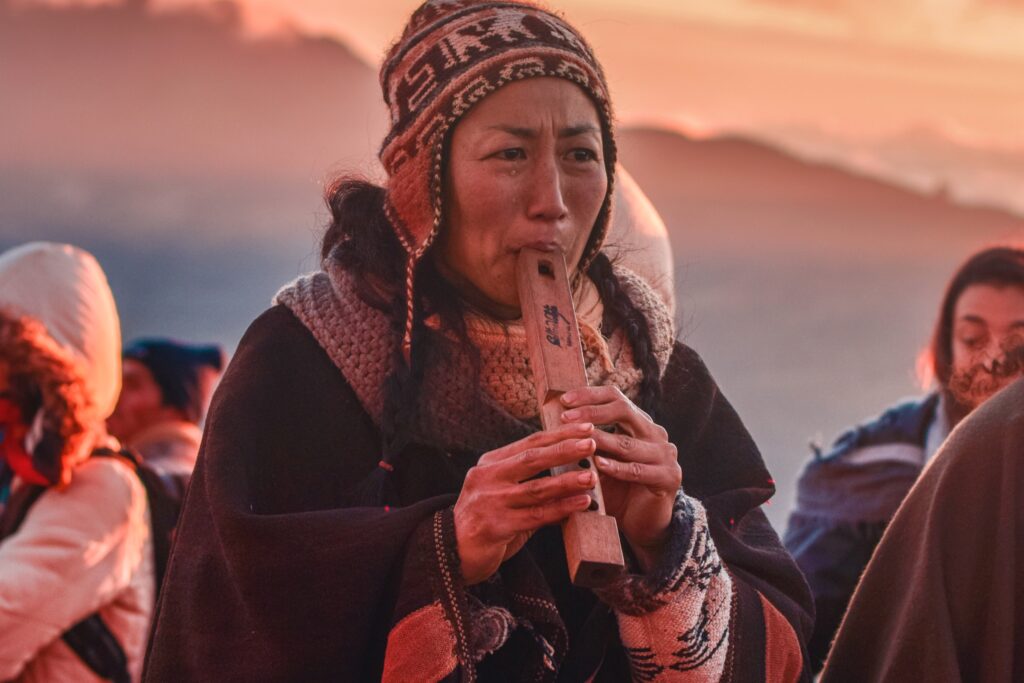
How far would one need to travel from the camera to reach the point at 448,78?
2275 mm

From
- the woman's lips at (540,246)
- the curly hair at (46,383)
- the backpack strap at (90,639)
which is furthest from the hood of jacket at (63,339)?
the woman's lips at (540,246)

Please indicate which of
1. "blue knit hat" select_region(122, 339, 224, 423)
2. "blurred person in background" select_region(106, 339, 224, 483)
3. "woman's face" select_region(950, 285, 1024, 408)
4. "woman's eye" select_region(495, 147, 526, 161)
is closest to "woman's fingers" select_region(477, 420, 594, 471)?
"woman's eye" select_region(495, 147, 526, 161)

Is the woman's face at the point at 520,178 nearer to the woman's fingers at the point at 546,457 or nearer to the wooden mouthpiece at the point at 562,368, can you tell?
the wooden mouthpiece at the point at 562,368

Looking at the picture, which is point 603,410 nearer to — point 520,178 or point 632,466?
point 632,466

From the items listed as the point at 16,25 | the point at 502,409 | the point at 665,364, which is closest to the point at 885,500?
the point at 665,364

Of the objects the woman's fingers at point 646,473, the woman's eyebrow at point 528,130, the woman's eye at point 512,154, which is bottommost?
the woman's fingers at point 646,473

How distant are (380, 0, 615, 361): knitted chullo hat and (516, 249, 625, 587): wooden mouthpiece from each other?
0.17 metres

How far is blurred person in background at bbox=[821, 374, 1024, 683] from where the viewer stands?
2.09 meters

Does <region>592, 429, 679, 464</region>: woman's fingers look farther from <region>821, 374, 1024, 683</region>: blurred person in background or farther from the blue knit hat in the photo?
the blue knit hat

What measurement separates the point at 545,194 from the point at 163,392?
11.0ft

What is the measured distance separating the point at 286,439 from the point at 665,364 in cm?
64

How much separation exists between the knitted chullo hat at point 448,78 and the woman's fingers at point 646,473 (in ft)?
1.46

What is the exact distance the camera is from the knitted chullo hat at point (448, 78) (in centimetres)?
227

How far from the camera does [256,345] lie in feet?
7.74
